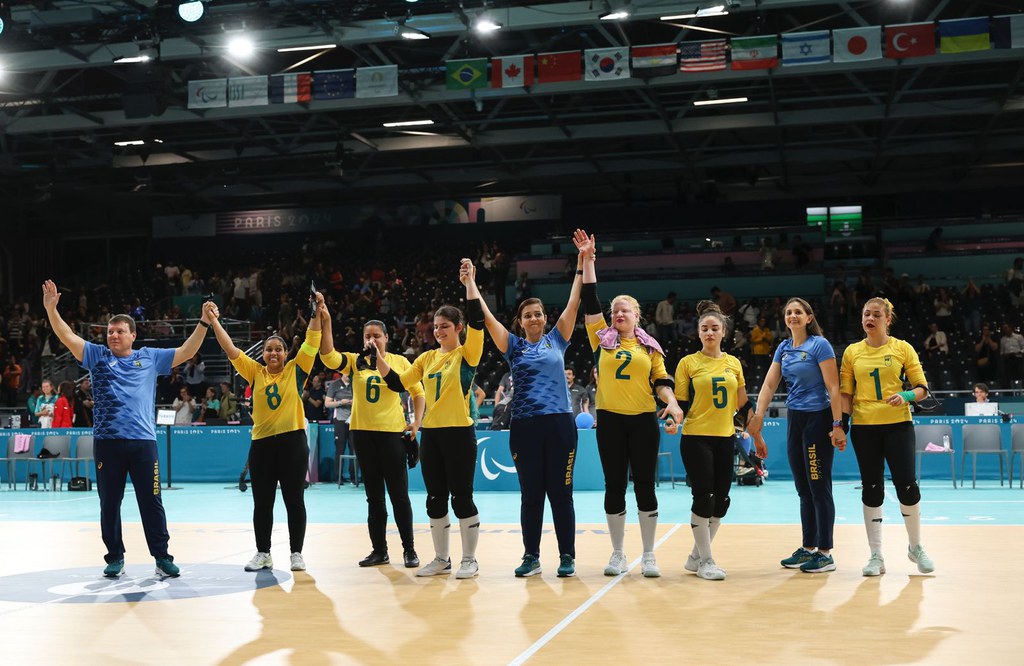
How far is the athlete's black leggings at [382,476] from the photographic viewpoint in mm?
7918

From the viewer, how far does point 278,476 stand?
312 inches

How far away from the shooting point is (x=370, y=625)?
224 inches

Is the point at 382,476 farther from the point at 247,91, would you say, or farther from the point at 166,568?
the point at 247,91

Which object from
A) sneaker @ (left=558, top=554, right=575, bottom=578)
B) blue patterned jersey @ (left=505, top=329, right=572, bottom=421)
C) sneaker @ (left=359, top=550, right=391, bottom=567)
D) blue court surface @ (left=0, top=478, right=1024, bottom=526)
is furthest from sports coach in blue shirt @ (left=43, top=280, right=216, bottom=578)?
blue court surface @ (left=0, top=478, right=1024, bottom=526)

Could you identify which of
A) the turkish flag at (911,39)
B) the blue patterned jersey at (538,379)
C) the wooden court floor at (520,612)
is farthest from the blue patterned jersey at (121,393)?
the turkish flag at (911,39)

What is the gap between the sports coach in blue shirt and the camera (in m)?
→ 7.44

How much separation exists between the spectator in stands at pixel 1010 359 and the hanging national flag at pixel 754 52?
7744 millimetres

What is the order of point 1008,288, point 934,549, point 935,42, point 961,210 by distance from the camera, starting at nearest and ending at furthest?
point 934,549, point 935,42, point 1008,288, point 961,210

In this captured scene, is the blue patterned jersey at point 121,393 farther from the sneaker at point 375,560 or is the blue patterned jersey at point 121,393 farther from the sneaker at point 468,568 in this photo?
the sneaker at point 468,568

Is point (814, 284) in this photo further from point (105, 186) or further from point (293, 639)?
point (293, 639)

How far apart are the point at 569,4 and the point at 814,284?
40.6ft

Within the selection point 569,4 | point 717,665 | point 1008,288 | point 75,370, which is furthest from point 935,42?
point 75,370

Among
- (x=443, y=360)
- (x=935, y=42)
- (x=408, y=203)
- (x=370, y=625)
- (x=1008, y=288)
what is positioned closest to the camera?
(x=370, y=625)

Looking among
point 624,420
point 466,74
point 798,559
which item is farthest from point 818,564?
point 466,74
